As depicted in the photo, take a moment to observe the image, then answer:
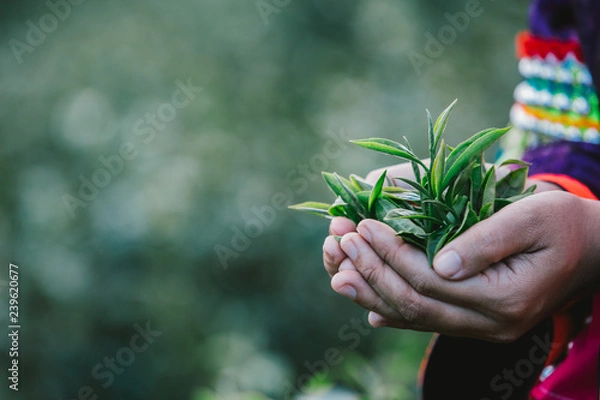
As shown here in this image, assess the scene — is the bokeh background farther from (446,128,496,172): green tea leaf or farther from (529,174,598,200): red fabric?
(446,128,496,172): green tea leaf

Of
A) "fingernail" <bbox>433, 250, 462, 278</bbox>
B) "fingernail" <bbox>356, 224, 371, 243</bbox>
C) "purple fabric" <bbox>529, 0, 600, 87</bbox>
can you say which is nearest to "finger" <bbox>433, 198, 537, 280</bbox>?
"fingernail" <bbox>433, 250, 462, 278</bbox>

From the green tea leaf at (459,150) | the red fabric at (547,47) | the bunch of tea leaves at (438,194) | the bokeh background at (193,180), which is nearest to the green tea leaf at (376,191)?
the bunch of tea leaves at (438,194)

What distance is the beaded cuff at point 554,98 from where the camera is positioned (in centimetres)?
147

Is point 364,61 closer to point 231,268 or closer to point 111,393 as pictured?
point 231,268

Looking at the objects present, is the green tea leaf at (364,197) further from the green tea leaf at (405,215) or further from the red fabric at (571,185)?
the red fabric at (571,185)

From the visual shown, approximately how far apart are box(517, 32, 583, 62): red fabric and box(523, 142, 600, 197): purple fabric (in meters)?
0.23

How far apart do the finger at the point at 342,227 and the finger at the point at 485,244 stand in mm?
170

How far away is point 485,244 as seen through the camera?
0.91 m

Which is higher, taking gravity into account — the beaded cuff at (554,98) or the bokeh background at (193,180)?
the beaded cuff at (554,98)

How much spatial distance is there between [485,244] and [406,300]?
146 millimetres

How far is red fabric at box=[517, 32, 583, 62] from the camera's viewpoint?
4.85 feet

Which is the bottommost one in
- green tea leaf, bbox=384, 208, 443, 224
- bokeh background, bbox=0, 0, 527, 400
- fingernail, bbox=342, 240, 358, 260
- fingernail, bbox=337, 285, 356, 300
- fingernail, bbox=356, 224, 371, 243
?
bokeh background, bbox=0, 0, 527, 400

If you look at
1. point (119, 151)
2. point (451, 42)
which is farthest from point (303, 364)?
point (451, 42)

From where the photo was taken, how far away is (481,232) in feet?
2.99
